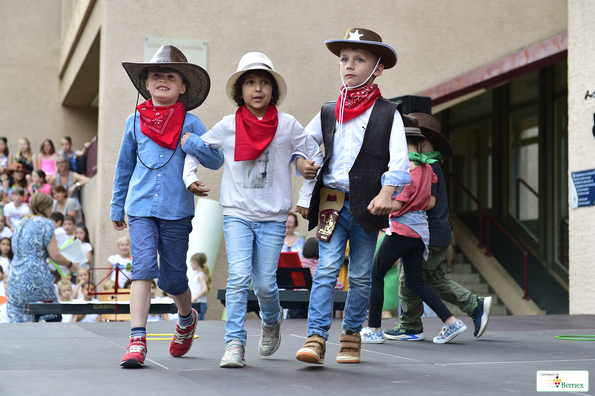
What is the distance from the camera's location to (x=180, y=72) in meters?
4.41

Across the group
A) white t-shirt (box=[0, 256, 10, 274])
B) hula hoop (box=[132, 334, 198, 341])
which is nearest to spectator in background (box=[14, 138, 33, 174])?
white t-shirt (box=[0, 256, 10, 274])

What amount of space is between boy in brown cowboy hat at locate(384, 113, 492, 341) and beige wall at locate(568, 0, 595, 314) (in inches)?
135

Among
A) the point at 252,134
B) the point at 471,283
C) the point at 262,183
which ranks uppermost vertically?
the point at 252,134

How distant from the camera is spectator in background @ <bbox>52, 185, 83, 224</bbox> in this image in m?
12.4

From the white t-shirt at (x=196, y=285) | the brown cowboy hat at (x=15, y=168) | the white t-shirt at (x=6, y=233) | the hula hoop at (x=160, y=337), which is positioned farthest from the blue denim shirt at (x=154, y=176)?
the brown cowboy hat at (x=15, y=168)

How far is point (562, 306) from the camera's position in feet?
42.4

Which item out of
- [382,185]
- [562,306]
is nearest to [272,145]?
[382,185]

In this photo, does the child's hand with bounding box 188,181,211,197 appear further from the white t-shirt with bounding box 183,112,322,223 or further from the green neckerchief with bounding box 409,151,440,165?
the green neckerchief with bounding box 409,151,440,165

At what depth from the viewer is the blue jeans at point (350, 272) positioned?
407 centimetres

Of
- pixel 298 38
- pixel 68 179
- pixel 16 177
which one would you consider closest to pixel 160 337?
pixel 298 38

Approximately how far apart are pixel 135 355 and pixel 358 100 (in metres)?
1.88

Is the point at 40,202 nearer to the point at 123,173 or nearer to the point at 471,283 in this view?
the point at 123,173

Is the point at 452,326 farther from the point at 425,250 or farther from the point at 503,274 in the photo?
the point at 503,274

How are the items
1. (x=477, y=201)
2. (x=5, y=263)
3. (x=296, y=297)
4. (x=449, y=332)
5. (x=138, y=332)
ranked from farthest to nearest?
(x=477, y=201) < (x=5, y=263) < (x=296, y=297) < (x=449, y=332) < (x=138, y=332)
